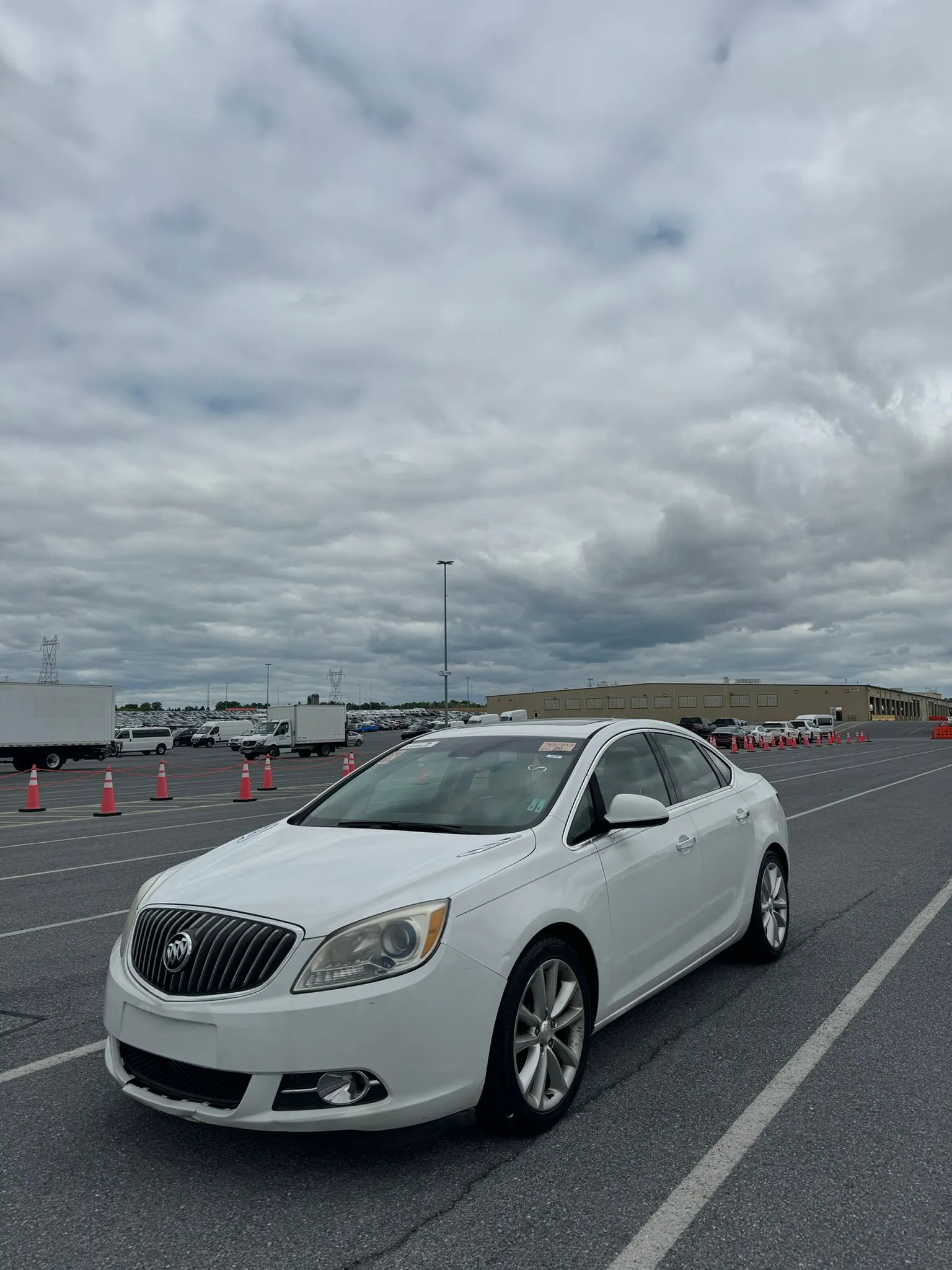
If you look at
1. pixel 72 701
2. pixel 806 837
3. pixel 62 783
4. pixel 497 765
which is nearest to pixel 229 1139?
pixel 497 765

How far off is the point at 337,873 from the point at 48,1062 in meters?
1.97

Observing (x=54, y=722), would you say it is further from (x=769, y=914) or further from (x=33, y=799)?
(x=769, y=914)

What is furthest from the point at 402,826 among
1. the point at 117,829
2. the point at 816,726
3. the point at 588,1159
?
the point at 816,726

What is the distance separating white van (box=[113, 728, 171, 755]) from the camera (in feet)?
181

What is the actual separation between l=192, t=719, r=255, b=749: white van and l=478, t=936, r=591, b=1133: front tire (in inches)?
2603

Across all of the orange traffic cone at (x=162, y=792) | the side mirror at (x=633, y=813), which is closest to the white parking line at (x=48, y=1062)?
the side mirror at (x=633, y=813)

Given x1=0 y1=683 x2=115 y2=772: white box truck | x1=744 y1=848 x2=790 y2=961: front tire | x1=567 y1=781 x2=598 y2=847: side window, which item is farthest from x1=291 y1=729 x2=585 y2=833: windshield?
x1=0 y1=683 x2=115 y2=772: white box truck

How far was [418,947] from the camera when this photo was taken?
→ 3.26 metres

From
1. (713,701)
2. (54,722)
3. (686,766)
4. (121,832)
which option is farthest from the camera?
(713,701)

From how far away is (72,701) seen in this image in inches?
1416

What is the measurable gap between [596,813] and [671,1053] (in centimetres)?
118

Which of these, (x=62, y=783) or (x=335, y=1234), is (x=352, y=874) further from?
→ (x=62, y=783)

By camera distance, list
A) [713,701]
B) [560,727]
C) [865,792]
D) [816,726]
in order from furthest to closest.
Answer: [713,701]
[816,726]
[865,792]
[560,727]

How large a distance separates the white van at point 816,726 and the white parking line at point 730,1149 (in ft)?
198
